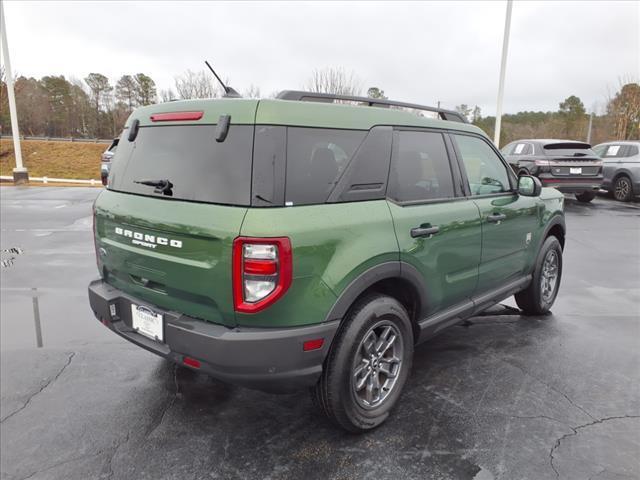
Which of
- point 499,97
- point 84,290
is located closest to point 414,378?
point 84,290

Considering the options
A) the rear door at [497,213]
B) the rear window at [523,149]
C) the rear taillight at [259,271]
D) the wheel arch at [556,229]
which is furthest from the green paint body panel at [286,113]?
the rear window at [523,149]

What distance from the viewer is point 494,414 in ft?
9.53

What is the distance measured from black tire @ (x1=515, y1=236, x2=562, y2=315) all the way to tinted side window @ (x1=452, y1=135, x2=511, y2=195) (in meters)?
0.95

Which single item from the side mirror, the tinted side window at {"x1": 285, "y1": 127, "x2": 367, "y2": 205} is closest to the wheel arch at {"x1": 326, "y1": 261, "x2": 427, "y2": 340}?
the tinted side window at {"x1": 285, "y1": 127, "x2": 367, "y2": 205}

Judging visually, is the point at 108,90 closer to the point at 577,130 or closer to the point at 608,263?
the point at 577,130

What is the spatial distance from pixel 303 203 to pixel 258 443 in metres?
1.42

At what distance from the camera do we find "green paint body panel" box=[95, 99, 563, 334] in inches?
86.8

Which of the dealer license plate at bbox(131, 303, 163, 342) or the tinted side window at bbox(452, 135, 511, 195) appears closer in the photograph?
the dealer license plate at bbox(131, 303, 163, 342)

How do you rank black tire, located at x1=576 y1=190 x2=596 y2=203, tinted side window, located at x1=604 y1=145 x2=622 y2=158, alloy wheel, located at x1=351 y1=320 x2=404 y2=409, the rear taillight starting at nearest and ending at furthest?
1. the rear taillight
2. alloy wheel, located at x1=351 y1=320 x2=404 y2=409
3. black tire, located at x1=576 y1=190 x2=596 y2=203
4. tinted side window, located at x1=604 y1=145 x2=622 y2=158

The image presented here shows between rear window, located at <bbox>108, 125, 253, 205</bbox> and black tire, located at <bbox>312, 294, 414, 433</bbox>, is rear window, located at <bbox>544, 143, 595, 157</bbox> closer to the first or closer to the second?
black tire, located at <bbox>312, 294, 414, 433</bbox>

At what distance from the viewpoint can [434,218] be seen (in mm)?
2957

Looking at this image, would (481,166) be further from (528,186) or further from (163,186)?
(163,186)

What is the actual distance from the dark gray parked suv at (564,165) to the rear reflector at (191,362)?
1118cm

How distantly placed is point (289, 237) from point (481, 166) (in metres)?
2.31
